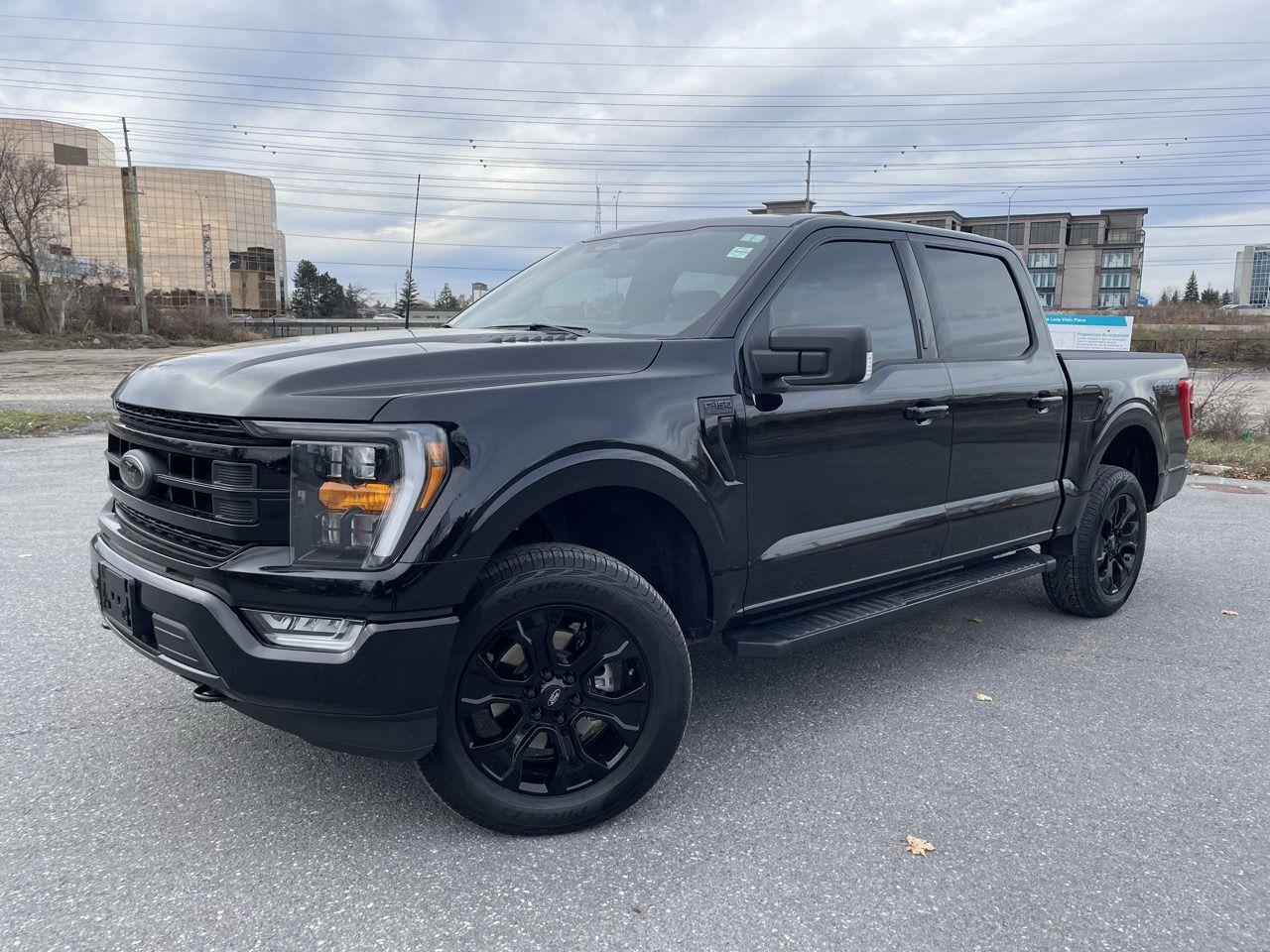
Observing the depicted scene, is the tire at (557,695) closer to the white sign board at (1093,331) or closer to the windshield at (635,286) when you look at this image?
the windshield at (635,286)

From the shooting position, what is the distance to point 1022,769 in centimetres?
323

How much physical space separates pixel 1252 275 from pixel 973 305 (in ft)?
585

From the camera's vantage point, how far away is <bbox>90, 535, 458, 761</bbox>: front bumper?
2.40 metres

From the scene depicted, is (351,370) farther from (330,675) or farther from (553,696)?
(553,696)

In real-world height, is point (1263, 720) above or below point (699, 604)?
below

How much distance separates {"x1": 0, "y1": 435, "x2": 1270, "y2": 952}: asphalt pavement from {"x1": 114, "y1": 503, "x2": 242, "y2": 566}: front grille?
0.80 metres

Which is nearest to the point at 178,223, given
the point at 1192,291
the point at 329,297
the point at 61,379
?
the point at 329,297

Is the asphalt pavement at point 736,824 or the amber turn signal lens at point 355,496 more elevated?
the amber turn signal lens at point 355,496

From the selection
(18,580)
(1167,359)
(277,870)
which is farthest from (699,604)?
(18,580)

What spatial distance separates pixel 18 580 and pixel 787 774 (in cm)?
437

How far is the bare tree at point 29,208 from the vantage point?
46.8m

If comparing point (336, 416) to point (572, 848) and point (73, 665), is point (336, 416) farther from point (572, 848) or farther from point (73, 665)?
point (73, 665)

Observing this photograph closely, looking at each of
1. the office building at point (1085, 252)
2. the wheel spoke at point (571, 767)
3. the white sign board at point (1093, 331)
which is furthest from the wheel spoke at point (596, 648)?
the office building at point (1085, 252)

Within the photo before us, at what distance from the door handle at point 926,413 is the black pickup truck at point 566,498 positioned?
0.02 m
